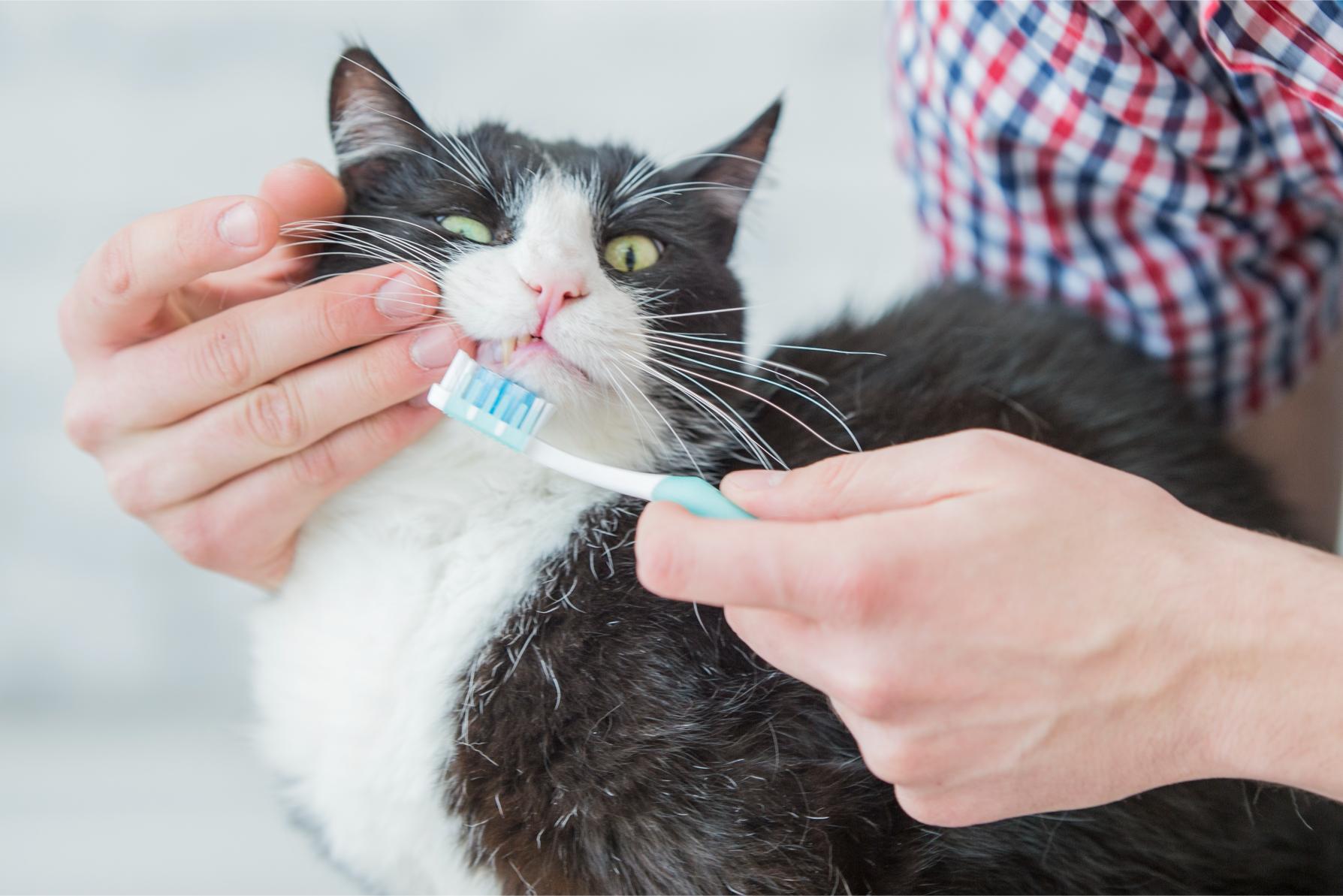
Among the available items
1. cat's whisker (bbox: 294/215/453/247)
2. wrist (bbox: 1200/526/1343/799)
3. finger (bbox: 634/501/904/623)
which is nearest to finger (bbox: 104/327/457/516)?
cat's whisker (bbox: 294/215/453/247)

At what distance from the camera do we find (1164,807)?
0.89m

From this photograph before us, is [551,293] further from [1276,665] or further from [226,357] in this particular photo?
[1276,665]

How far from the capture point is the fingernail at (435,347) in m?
0.82

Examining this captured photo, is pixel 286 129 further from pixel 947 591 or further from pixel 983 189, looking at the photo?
pixel 947 591

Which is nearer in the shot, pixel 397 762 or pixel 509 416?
pixel 509 416

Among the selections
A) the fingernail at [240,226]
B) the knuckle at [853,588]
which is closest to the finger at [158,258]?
the fingernail at [240,226]

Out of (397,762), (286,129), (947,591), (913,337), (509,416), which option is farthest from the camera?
(286,129)

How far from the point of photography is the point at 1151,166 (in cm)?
113

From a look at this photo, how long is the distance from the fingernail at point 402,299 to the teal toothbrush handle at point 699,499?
276 millimetres

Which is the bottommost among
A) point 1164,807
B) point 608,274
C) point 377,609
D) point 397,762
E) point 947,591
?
point 1164,807

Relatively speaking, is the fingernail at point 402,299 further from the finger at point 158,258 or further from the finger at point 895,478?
the finger at point 895,478

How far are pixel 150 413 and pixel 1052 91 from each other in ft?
3.26

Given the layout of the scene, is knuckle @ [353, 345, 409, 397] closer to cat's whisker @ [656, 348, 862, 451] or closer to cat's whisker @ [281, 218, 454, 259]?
cat's whisker @ [281, 218, 454, 259]

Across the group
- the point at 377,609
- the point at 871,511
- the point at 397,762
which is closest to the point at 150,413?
the point at 377,609
